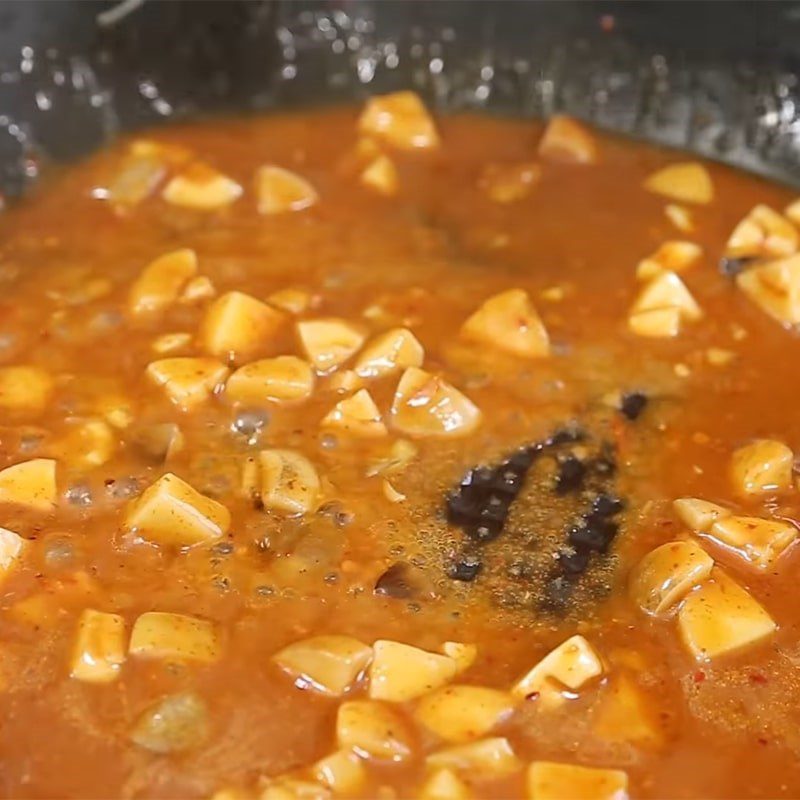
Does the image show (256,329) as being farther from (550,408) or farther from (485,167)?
(485,167)

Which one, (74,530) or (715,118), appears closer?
(74,530)

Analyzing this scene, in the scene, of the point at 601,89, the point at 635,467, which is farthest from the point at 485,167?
the point at 635,467

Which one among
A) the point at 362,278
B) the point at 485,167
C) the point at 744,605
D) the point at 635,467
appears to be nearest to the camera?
the point at 744,605

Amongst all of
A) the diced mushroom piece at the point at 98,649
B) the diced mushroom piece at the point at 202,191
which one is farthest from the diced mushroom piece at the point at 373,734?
the diced mushroom piece at the point at 202,191

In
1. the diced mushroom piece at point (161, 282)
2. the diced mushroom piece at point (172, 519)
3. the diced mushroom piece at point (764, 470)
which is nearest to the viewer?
the diced mushroom piece at point (172, 519)

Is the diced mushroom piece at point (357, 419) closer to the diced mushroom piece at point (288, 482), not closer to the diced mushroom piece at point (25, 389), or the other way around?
the diced mushroom piece at point (288, 482)

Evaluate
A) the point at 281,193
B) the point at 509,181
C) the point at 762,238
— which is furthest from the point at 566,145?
the point at 281,193

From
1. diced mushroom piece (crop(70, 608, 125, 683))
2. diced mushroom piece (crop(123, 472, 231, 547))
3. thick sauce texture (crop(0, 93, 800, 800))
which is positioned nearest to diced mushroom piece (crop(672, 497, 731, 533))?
thick sauce texture (crop(0, 93, 800, 800))
